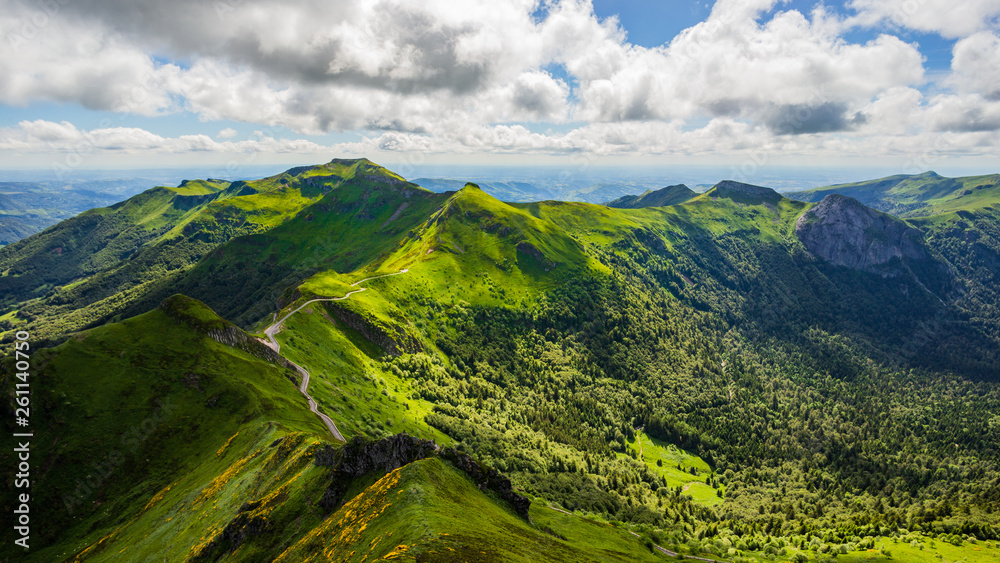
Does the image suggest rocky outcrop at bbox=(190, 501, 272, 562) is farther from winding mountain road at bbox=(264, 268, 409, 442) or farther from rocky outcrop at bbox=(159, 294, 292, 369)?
rocky outcrop at bbox=(159, 294, 292, 369)

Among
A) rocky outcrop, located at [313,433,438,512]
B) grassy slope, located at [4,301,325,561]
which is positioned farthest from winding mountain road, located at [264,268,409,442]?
rocky outcrop, located at [313,433,438,512]

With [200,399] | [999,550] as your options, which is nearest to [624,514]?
[999,550]

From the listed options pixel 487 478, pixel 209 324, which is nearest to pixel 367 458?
pixel 487 478

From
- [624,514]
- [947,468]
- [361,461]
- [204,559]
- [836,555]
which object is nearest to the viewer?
[204,559]

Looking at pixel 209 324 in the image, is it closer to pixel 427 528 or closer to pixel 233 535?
pixel 233 535

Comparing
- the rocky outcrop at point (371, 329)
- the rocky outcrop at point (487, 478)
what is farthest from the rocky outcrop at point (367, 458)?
the rocky outcrop at point (371, 329)

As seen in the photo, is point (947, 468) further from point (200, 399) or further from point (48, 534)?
point (48, 534)

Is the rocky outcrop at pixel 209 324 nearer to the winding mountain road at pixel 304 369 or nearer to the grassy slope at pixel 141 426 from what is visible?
the grassy slope at pixel 141 426
